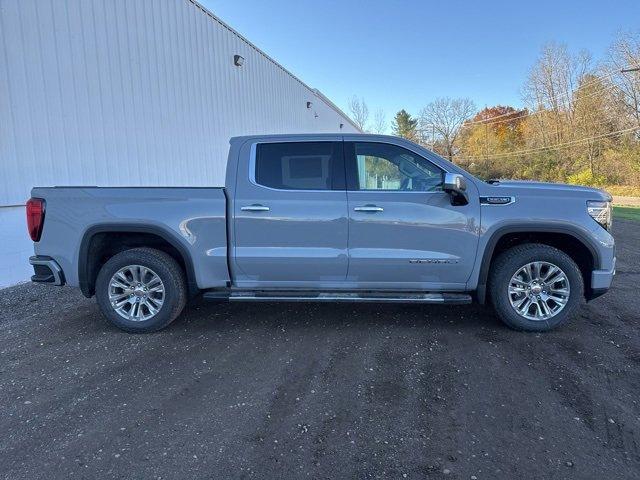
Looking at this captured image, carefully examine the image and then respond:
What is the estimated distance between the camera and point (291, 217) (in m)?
4.27

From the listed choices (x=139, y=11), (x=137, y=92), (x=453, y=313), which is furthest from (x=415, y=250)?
(x=139, y=11)

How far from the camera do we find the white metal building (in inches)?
256

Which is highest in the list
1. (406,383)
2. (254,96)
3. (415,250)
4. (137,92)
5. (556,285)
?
(254,96)

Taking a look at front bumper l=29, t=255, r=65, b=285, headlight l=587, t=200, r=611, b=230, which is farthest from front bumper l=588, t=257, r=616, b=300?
front bumper l=29, t=255, r=65, b=285

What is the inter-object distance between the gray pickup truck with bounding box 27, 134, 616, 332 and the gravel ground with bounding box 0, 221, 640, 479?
0.42 meters

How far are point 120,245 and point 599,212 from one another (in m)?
4.97

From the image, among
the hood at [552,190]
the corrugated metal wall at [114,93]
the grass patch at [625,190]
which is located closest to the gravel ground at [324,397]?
the hood at [552,190]

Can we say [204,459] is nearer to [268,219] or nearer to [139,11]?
[268,219]

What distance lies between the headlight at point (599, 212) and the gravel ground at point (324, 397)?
1.13m

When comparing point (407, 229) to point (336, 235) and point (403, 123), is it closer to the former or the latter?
point (336, 235)

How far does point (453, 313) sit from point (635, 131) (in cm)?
3738

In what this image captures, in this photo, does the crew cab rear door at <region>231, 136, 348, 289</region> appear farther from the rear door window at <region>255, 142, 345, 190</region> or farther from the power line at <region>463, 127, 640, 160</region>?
the power line at <region>463, 127, 640, 160</region>

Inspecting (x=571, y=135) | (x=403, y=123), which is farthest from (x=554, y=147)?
(x=403, y=123)

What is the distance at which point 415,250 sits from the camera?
167 inches
